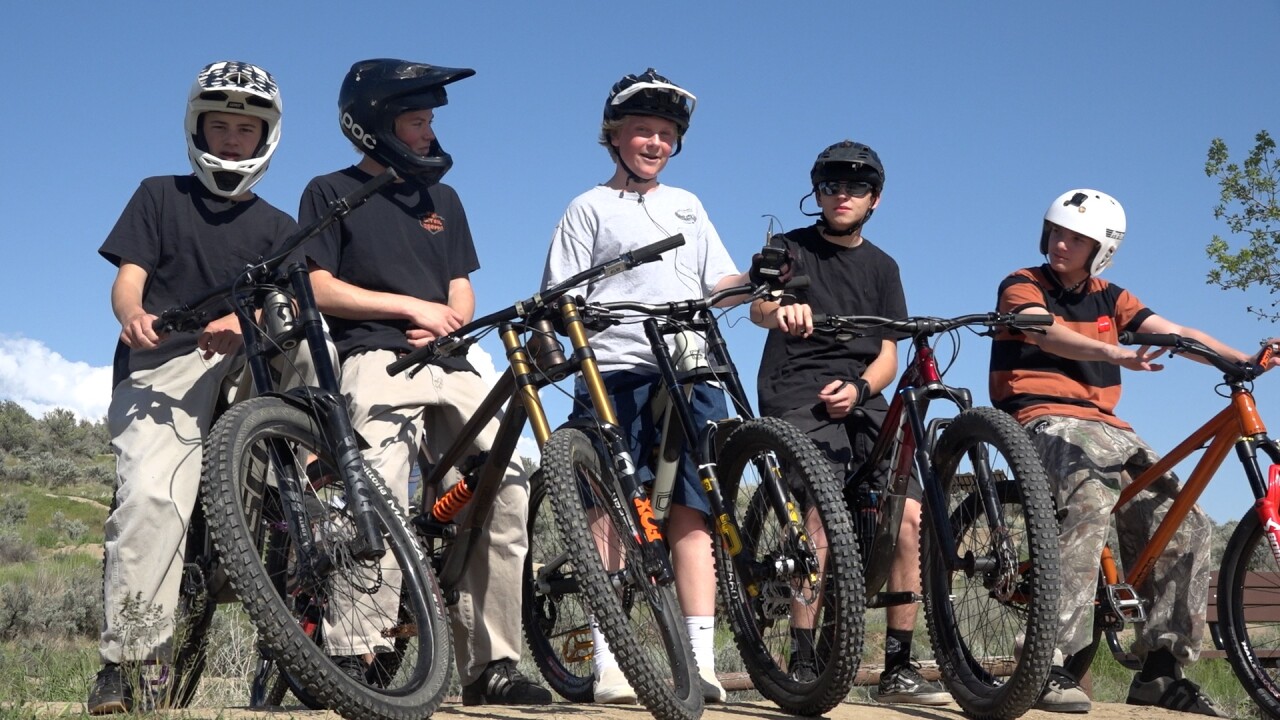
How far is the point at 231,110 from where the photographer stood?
539 centimetres

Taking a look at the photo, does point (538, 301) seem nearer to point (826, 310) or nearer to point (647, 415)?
point (647, 415)

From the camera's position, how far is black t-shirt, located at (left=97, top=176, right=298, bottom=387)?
→ 5.27 m

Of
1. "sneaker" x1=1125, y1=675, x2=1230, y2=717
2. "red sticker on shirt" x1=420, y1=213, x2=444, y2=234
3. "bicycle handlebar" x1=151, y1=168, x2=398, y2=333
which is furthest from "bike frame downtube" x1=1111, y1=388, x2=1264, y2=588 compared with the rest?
"bicycle handlebar" x1=151, y1=168, x2=398, y2=333

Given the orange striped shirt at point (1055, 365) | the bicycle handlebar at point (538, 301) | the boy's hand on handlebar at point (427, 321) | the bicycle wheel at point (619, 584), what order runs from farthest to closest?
the orange striped shirt at point (1055, 365) → the boy's hand on handlebar at point (427, 321) → the bicycle handlebar at point (538, 301) → the bicycle wheel at point (619, 584)

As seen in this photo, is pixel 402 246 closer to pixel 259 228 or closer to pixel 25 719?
pixel 259 228

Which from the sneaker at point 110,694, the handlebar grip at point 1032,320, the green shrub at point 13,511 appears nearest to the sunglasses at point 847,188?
the handlebar grip at point 1032,320

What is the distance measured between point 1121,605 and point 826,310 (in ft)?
5.99

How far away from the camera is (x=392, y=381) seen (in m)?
5.44

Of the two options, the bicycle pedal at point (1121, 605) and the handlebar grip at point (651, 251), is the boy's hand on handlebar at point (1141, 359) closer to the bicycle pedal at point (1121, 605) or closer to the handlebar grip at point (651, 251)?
the bicycle pedal at point (1121, 605)

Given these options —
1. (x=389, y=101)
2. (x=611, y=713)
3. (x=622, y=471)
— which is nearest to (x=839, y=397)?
(x=622, y=471)

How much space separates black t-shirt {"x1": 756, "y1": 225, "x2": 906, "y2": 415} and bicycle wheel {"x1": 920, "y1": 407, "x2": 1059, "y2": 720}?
86 centimetres

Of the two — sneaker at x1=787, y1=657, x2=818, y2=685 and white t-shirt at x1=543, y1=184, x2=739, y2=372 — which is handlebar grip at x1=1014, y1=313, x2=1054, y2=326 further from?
sneaker at x1=787, y1=657, x2=818, y2=685

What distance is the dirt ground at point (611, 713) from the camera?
4.52 meters

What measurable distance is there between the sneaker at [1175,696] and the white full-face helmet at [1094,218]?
1.96 meters
